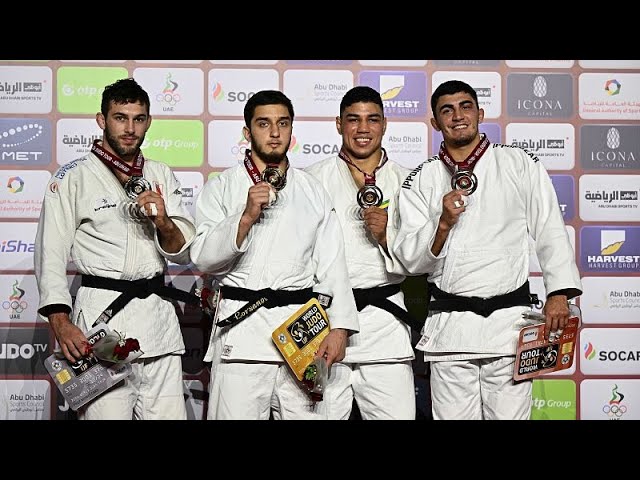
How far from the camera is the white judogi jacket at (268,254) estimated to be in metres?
3.82

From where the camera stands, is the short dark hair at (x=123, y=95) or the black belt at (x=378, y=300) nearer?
the short dark hair at (x=123, y=95)

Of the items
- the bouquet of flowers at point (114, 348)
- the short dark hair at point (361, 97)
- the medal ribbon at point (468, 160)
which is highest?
the short dark hair at point (361, 97)

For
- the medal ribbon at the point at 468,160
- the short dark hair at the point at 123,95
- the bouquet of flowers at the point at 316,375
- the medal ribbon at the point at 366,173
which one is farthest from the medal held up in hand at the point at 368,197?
the short dark hair at the point at 123,95

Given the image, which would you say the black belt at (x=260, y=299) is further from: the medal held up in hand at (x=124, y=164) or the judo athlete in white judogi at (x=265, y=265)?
the medal held up in hand at (x=124, y=164)

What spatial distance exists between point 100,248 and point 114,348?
0.48 metres

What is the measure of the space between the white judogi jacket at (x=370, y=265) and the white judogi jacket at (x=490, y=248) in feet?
0.44

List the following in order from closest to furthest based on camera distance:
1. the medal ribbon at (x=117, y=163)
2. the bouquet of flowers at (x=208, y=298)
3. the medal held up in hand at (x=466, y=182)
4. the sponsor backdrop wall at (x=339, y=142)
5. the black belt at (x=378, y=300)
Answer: the medal held up in hand at (x=466, y=182) → the medal ribbon at (x=117, y=163) → the black belt at (x=378, y=300) → the bouquet of flowers at (x=208, y=298) → the sponsor backdrop wall at (x=339, y=142)

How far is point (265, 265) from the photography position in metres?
3.86

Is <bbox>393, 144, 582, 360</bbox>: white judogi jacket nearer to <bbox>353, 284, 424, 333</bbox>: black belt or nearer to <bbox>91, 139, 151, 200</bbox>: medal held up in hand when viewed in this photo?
<bbox>353, 284, 424, 333</bbox>: black belt

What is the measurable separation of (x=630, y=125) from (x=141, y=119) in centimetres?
281

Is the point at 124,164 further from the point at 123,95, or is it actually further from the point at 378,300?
the point at 378,300

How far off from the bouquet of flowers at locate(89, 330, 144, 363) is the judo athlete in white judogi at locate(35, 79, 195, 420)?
11 cm

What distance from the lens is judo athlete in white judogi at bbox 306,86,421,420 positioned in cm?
411

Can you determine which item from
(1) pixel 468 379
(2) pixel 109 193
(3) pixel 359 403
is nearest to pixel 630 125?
(1) pixel 468 379
